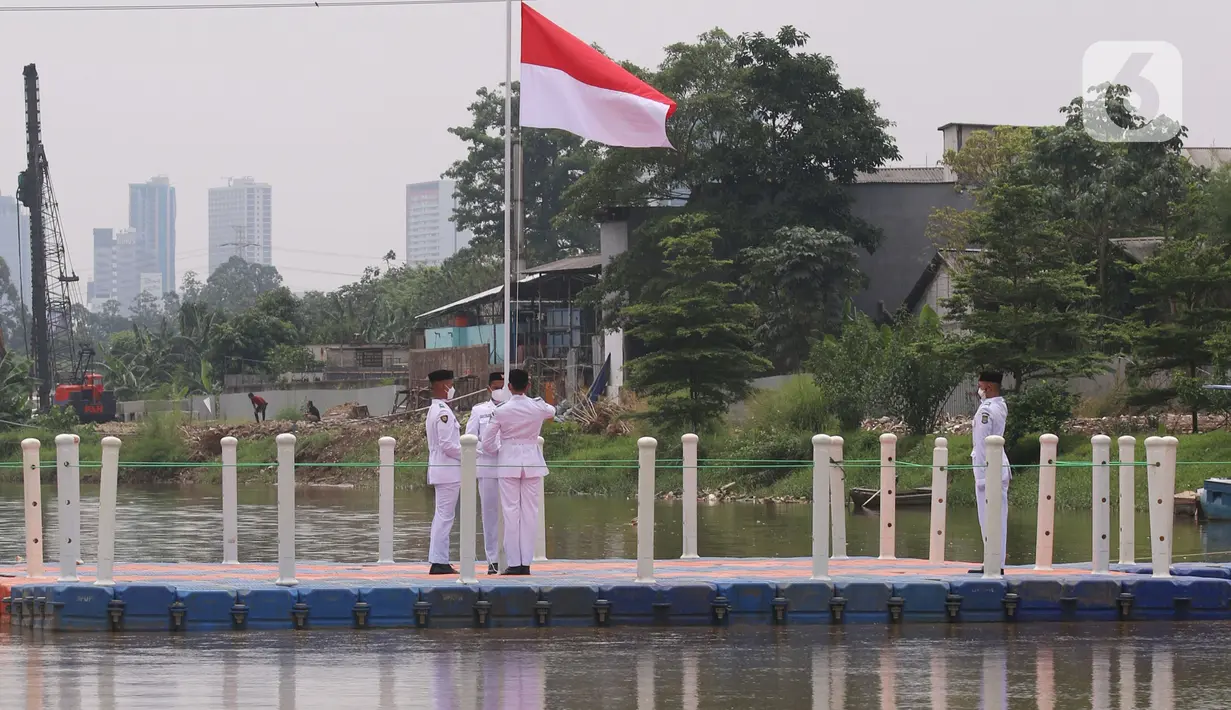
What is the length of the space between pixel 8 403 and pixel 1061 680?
6186 centimetres

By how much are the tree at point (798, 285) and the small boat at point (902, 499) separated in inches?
517

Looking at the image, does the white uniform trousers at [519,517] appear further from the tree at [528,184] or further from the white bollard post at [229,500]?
the tree at [528,184]

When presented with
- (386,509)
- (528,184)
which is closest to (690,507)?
(386,509)

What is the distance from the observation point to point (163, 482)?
5766 cm

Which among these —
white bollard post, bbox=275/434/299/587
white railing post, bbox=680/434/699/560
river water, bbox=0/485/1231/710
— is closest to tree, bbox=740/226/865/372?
white railing post, bbox=680/434/699/560

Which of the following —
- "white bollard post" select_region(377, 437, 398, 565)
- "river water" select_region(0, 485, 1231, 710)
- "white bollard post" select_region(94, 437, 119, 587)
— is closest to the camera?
"river water" select_region(0, 485, 1231, 710)

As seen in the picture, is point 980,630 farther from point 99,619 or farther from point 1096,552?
point 99,619

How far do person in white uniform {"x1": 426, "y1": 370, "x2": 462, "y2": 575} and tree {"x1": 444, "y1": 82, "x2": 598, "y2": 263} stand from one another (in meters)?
67.9

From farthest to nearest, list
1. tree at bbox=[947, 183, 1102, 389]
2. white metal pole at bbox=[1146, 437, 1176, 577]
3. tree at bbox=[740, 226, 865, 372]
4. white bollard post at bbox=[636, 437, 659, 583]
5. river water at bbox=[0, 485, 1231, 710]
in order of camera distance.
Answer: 1. tree at bbox=[740, 226, 865, 372]
2. tree at bbox=[947, 183, 1102, 389]
3. white metal pole at bbox=[1146, 437, 1176, 577]
4. white bollard post at bbox=[636, 437, 659, 583]
5. river water at bbox=[0, 485, 1231, 710]

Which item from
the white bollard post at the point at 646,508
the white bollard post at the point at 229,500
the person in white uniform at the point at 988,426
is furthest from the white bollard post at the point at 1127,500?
the white bollard post at the point at 229,500

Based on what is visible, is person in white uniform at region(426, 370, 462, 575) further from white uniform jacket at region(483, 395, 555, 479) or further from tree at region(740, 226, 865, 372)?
tree at region(740, 226, 865, 372)

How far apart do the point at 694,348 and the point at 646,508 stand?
30.3 meters

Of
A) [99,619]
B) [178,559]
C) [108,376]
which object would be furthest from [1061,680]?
[108,376]

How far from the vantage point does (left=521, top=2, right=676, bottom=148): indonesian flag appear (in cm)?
1730
